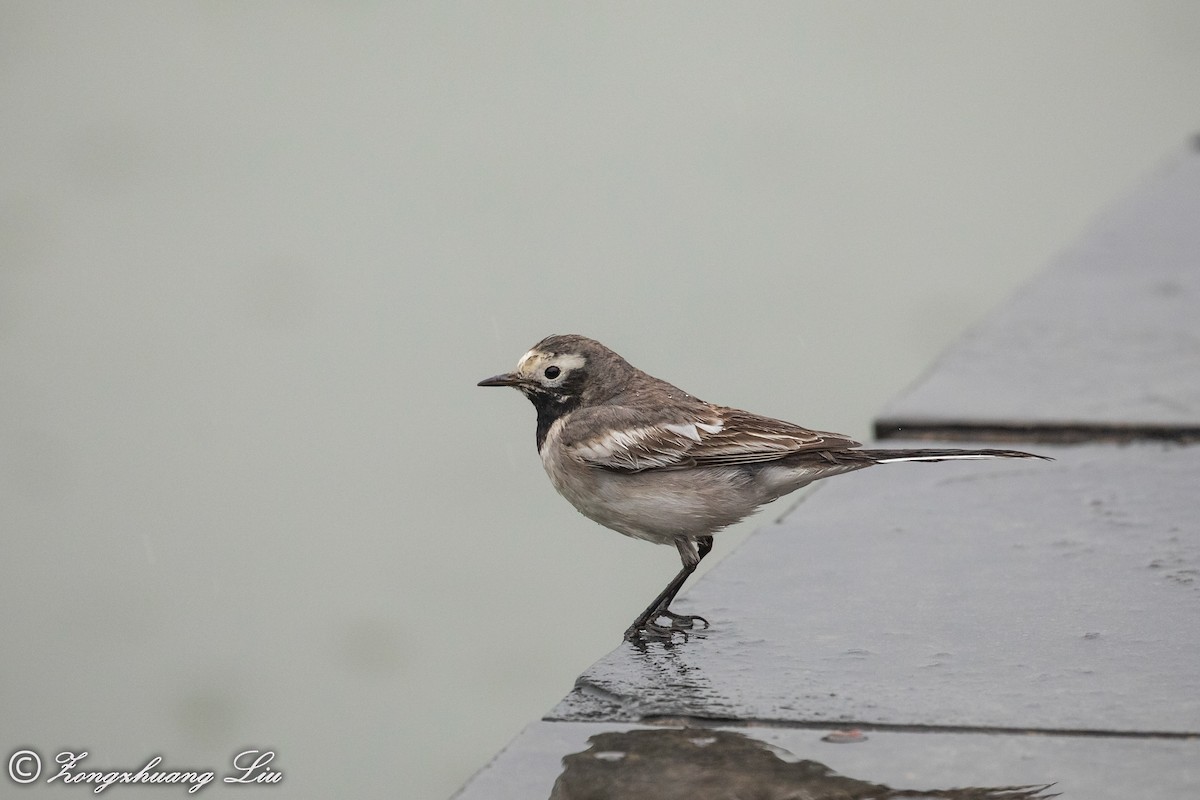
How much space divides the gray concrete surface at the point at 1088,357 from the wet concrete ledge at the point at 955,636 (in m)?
0.01

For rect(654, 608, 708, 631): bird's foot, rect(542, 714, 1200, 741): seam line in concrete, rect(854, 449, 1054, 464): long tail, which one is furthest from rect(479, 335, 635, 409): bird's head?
rect(542, 714, 1200, 741): seam line in concrete

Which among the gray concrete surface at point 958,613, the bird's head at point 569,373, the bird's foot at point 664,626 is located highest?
the bird's head at point 569,373

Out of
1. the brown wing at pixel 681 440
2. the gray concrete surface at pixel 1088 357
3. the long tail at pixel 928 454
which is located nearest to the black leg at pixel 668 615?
the brown wing at pixel 681 440

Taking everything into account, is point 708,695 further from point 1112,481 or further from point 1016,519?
point 1112,481

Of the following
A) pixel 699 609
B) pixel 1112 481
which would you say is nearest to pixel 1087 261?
pixel 1112 481

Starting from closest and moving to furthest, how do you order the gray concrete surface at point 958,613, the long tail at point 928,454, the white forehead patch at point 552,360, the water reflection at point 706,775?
1. the water reflection at point 706,775
2. the gray concrete surface at point 958,613
3. the long tail at point 928,454
4. the white forehead patch at point 552,360

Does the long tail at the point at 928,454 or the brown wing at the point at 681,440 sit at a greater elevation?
the brown wing at the point at 681,440

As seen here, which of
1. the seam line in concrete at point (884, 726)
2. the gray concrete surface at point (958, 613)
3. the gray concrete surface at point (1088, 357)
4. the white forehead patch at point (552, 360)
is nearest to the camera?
the seam line in concrete at point (884, 726)

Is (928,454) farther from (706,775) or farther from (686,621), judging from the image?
(706,775)

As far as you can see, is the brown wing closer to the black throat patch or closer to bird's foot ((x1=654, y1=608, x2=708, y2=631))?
the black throat patch

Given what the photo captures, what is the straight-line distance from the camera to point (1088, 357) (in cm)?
476

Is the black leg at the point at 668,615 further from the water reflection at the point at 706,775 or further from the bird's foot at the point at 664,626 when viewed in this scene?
the water reflection at the point at 706,775

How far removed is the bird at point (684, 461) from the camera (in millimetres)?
3432

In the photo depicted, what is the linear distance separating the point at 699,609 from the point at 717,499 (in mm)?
389
